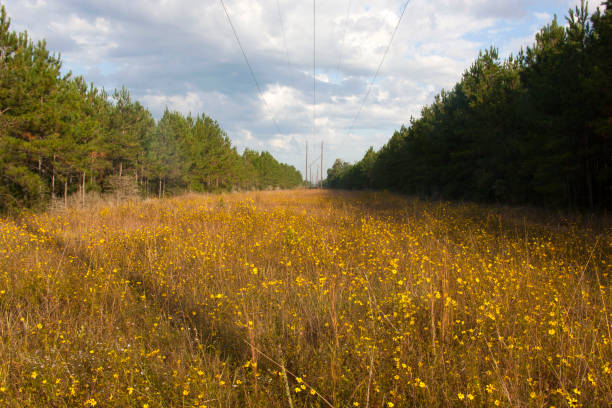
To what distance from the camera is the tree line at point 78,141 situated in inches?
463

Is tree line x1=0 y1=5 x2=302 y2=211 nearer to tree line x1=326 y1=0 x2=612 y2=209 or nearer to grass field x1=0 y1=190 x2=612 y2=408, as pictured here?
grass field x1=0 y1=190 x2=612 y2=408

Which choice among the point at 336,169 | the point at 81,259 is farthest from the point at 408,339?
the point at 336,169

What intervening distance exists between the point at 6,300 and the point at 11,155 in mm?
12302

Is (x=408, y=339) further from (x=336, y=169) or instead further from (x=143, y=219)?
(x=336, y=169)

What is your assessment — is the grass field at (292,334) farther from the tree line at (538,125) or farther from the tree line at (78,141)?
the tree line at (78,141)

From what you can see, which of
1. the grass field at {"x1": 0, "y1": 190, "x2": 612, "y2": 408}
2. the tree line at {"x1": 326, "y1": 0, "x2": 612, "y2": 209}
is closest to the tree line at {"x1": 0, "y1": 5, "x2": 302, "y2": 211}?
the grass field at {"x1": 0, "y1": 190, "x2": 612, "y2": 408}

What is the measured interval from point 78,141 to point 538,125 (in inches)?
877

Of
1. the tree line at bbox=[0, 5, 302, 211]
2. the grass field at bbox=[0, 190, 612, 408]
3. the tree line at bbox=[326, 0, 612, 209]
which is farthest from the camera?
the tree line at bbox=[0, 5, 302, 211]

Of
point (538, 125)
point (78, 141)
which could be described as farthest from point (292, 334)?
point (78, 141)

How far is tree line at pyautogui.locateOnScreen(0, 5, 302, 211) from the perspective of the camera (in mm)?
11766

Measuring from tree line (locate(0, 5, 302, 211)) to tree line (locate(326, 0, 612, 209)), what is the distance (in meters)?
19.7

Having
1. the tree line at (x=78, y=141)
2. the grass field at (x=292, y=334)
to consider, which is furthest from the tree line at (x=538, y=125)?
the tree line at (x=78, y=141)

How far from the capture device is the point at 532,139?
1278cm

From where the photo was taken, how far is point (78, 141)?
1658 centimetres
